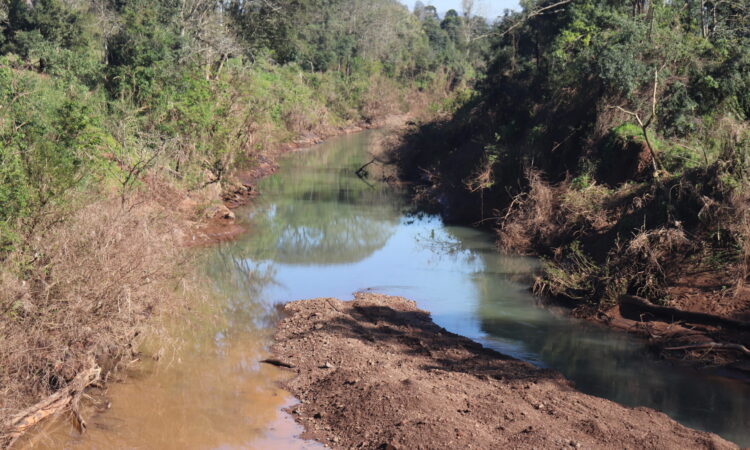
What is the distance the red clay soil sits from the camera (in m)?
10.3

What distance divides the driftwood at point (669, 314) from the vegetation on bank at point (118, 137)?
10445mm

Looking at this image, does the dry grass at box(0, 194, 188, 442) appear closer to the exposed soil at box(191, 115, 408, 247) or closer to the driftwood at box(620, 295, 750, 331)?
the exposed soil at box(191, 115, 408, 247)

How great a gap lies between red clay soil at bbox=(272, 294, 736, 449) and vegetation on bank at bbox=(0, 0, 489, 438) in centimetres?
322

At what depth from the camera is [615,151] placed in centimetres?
2353

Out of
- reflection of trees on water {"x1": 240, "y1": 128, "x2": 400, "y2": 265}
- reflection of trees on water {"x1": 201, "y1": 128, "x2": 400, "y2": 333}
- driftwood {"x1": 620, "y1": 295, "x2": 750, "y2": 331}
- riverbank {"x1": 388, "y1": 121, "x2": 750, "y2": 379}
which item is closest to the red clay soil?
reflection of trees on water {"x1": 201, "y1": 128, "x2": 400, "y2": 333}

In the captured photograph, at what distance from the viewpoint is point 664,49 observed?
24344mm

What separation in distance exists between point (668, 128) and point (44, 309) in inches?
762

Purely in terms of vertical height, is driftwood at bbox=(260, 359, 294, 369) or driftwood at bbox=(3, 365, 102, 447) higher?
driftwood at bbox=(3, 365, 102, 447)

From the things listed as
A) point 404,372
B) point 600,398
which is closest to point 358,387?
point 404,372

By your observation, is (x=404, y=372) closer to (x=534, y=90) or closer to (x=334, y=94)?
→ (x=534, y=90)

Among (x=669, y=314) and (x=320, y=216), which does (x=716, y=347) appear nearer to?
(x=669, y=314)

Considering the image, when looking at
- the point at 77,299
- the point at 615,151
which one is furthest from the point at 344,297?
the point at 615,151

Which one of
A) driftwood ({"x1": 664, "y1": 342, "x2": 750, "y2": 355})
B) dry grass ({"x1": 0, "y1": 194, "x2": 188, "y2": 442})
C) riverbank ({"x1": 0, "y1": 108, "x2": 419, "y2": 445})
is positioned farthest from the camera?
driftwood ({"x1": 664, "y1": 342, "x2": 750, "y2": 355})

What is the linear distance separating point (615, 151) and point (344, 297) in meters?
10.6
